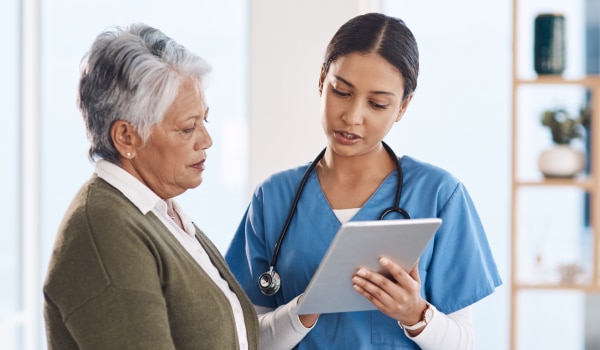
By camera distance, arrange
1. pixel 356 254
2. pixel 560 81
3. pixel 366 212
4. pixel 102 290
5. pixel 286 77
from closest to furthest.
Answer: pixel 102 290
pixel 356 254
pixel 366 212
pixel 560 81
pixel 286 77

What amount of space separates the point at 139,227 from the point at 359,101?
0.54 m

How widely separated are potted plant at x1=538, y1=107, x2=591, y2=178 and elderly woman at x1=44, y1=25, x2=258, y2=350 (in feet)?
5.33

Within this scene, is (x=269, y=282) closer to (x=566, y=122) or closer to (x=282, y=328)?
(x=282, y=328)

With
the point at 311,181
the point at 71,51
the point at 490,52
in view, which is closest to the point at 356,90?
the point at 311,181

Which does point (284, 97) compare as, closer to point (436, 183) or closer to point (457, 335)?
point (436, 183)

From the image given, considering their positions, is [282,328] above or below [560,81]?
below

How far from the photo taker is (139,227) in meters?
1.34

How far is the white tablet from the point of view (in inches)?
54.9

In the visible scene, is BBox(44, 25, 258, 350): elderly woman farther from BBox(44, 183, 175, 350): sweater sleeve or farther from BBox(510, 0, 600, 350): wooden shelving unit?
BBox(510, 0, 600, 350): wooden shelving unit

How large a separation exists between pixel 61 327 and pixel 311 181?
2.32 feet

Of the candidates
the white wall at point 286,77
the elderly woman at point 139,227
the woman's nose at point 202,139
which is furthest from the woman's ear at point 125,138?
the white wall at point 286,77

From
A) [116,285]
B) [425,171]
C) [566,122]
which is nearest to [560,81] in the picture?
[566,122]

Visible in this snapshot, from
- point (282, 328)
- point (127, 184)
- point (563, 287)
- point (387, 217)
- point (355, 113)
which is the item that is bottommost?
point (563, 287)

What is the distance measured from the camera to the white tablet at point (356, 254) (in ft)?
4.58
